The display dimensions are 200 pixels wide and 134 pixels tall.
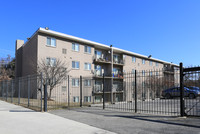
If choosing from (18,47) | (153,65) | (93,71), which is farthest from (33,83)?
(153,65)

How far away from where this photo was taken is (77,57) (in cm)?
2534

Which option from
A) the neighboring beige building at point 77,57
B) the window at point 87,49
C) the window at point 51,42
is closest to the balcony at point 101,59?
the neighboring beige building at point 77,57

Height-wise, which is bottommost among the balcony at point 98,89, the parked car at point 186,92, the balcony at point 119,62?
the balcony at point 98,89

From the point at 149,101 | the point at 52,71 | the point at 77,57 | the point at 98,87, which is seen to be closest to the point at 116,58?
the point at 98,87

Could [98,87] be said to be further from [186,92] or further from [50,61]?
[186,92]

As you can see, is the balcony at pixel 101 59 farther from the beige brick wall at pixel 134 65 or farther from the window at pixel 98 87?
Answer: the beige brick wall at pixel 134 65

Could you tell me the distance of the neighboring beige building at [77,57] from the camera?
21.6 metres

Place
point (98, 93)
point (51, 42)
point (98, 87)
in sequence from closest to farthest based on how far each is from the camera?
1. point (51, 42)
2. point (98, 93)
3. point (98, 87)

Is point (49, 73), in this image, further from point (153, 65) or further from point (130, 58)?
point (153, 65)

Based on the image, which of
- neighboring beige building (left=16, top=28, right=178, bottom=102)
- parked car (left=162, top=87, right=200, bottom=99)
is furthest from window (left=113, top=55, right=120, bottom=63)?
parked car (left=162, top=87, right=200, bottom=99)

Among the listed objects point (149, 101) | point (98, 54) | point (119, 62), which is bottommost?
point (149, 101)

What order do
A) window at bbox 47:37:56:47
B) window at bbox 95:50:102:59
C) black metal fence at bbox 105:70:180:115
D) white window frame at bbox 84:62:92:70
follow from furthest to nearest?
window at bbox 95:50:102:59 → white window frame at bbox 84:62:92:70 → window at bbox 47:37:56:47 → black metal fence at bbox 105:70:180:115

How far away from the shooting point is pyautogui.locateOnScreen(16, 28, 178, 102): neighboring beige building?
70.8ft

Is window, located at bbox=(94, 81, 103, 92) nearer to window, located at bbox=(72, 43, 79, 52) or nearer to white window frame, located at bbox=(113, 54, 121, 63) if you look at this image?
white window frame, located at bbox=(113, 54, 121, 63)
